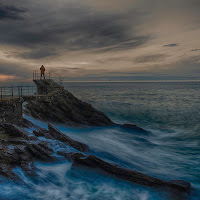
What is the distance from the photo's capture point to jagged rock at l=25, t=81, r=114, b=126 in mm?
20406

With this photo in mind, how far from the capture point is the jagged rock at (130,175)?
892cm

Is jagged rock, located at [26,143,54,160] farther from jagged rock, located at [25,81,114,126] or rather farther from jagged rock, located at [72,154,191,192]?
jagged rock, located at [25,81,114,126]

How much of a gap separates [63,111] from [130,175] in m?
14.3

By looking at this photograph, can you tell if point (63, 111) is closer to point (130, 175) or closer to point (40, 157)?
point (40, 157)

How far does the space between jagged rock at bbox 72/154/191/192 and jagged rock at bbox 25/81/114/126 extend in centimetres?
1064

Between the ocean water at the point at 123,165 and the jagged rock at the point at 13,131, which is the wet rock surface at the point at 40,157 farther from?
the ocean water at the point at 123,165

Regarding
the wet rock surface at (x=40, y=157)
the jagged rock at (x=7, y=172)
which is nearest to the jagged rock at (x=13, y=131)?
the wet rock surface at (x=40, y=157)

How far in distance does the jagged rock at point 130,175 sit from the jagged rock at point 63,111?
10645mm

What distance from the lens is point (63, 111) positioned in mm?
22219

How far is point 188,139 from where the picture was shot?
19812 millimetres

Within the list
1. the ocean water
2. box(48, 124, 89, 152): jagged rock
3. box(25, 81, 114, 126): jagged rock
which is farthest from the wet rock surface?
box(25, 81, 114, 126): jagged rock

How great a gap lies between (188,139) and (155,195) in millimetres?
13247

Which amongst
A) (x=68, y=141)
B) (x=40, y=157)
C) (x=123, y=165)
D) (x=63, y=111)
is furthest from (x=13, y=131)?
(x=63, y=111)

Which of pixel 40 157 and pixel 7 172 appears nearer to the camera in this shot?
pixel 7 172
